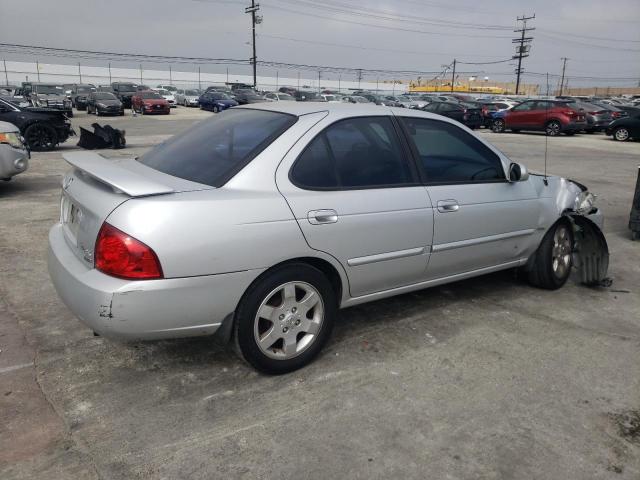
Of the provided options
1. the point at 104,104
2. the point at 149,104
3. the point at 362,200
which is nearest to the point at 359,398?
the point at 362,200

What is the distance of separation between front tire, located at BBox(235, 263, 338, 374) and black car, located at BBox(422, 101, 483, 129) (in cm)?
2483

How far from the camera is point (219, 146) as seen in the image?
339 centimetres

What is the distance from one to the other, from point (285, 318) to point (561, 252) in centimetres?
287

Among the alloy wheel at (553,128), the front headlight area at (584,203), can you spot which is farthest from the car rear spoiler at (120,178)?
the alloy wheel at (553,128)

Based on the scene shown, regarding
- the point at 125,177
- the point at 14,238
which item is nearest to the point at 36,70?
the point at 14,238

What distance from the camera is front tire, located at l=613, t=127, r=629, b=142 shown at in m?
21.9

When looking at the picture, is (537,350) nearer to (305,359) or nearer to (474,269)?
(474,269)

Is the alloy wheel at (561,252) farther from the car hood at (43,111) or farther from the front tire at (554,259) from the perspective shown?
the car hood at (43,111)

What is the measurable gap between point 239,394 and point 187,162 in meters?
1.45

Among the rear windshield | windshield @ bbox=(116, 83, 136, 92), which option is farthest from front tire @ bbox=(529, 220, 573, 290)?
windshield @ bbox=(116, 83, 136, 92)

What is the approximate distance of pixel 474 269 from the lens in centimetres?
411

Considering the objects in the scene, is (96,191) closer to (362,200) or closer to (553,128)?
(362,200)

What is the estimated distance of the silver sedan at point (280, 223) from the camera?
268cm

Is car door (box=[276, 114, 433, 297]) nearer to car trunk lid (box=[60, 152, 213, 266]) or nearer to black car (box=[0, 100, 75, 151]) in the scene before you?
car trunk lid (box=[60, 152, 213, 266])
